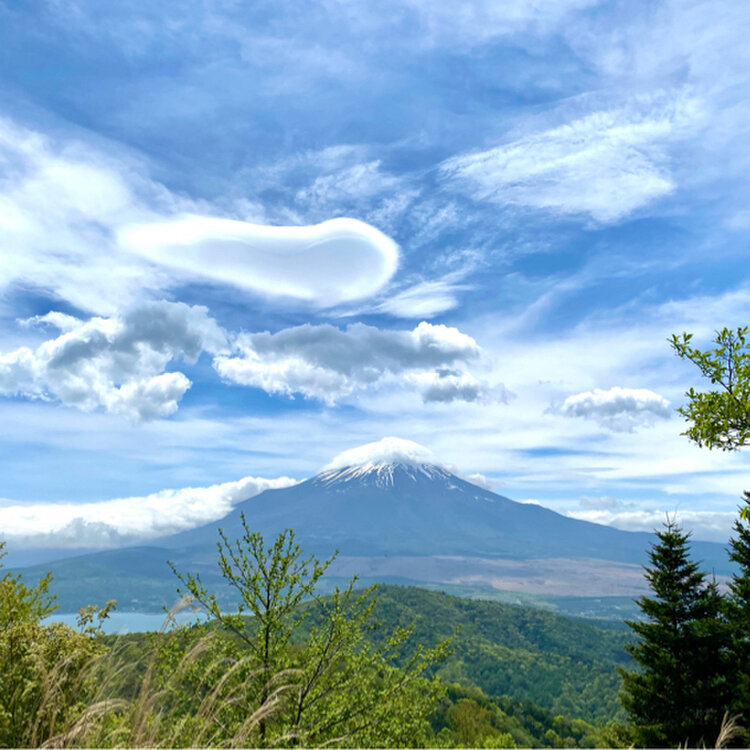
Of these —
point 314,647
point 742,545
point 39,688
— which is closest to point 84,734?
point 39,688

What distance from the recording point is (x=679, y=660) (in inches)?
1081

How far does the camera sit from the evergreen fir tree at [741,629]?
74.3ft

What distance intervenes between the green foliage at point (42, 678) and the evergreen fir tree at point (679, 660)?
2637cm

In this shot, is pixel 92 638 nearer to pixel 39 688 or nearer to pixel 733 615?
pixel 39 688

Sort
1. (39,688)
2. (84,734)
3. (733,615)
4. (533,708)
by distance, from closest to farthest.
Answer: (84,734), (39,688), (733,615), (533,708)

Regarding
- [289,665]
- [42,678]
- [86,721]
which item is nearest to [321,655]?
[289,665]

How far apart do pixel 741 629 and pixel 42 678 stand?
106ft

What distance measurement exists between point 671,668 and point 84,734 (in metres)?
30.5

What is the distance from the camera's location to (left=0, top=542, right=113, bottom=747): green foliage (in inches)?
192

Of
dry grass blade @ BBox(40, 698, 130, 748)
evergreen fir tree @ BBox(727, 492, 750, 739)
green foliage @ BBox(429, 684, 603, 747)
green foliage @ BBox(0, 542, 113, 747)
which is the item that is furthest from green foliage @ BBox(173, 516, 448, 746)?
green foliage @ BBox(429, 684, 603, 747)

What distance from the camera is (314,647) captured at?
11586 mm

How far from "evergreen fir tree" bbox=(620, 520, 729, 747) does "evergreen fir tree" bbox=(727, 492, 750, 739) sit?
548 mm

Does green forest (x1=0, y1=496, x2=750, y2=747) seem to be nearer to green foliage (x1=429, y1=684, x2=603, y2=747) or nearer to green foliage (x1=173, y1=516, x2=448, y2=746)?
green foliage (x1=173, y1=516, x2=448, y2=746)

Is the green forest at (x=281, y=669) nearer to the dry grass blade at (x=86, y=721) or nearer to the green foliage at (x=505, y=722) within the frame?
the dry grass blade at (x=86, y=721)
